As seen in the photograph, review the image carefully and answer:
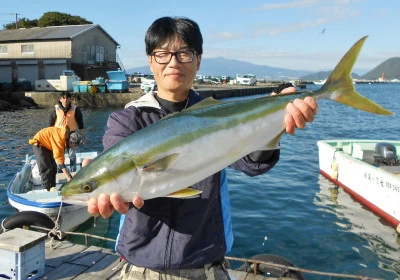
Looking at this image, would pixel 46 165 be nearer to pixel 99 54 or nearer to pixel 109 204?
pixel 109 204

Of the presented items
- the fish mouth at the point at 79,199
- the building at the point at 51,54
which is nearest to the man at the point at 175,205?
the fish mouth at the point at 79,199

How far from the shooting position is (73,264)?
7.27m

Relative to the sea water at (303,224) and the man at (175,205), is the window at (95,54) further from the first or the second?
the man at (175,205)

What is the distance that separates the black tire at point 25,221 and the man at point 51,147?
2477mm

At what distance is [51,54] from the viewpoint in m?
54.4

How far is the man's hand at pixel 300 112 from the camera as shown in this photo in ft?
9.73

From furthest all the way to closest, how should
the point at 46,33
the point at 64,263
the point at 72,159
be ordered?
1. the point at 46,33
2. the point at 72,159
3. the point at 64,263

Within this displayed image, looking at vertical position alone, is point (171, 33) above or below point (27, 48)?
below

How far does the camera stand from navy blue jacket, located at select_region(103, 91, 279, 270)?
3.07 metres

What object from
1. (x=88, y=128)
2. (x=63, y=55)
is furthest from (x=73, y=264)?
(x=63, y=55)

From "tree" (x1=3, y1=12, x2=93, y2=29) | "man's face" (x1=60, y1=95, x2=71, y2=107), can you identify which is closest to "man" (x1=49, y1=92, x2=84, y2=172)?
"man's face" (x1=60, y1=95, x2=71, y2=107)

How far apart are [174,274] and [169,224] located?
1.34ft

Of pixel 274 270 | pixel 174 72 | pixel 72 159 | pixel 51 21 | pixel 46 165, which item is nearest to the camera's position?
pixel 174 72

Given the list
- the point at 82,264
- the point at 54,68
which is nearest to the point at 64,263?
the point at 82,264
